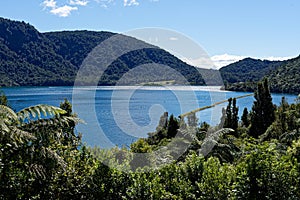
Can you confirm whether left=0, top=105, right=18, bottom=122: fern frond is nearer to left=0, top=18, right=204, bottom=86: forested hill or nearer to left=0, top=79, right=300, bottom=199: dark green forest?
left=0, top=79, right=300, bottom=199: dark green forest

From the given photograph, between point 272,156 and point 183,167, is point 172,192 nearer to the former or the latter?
point 183,167

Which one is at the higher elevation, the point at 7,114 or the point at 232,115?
the point at 7,114

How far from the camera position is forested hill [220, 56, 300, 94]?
325 ft

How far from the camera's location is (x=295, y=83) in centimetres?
9644

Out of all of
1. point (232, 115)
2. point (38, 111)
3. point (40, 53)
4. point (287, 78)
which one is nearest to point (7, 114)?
point (38, 111)

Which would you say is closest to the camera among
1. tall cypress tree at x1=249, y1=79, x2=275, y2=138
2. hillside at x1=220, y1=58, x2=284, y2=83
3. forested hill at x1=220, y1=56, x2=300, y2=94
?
tall cypress tree at x1=249, y1=79, x2=275, y2=138

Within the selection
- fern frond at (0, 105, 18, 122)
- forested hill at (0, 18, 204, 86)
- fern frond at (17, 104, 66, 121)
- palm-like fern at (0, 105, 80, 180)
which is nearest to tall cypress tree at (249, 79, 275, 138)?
fern frond at (17, 104, 66, 121)

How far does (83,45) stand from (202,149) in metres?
122

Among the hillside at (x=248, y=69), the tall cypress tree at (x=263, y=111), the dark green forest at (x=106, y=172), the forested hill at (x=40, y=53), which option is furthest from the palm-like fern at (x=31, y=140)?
the hillside at (x=248, y=69)

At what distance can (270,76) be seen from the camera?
12050 cm

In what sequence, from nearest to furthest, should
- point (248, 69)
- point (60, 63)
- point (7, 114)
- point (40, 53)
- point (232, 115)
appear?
point (7, 114) < point (232, 115) < point (60, 63) < point (40, 53) < point (248, 69)

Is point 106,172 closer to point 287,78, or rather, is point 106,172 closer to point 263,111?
point 263,111

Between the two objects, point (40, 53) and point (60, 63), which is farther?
point (40, 53)

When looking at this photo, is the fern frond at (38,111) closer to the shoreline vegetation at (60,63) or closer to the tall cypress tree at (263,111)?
the tall cypress tree at (263,111)
